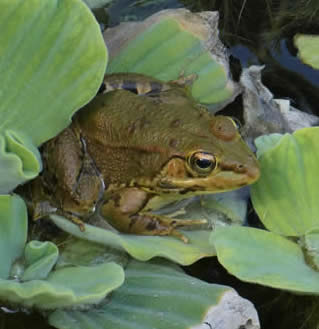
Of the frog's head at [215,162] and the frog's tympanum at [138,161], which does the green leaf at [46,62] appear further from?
the frog's head at [215,162]

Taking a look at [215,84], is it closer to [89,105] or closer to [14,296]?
[89,105]

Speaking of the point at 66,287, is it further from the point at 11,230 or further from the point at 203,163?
the point at 203,163

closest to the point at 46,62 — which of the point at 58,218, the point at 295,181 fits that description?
the point at 58,218

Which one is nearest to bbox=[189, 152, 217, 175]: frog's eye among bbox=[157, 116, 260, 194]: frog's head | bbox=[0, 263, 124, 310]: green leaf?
bbox=[157, 116, 260, 194]: frog's head

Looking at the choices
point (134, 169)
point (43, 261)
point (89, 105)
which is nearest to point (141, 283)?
point (43, 261)

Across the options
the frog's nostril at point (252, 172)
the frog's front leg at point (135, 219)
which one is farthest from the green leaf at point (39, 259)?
the frog's nostril at point (252, 172)

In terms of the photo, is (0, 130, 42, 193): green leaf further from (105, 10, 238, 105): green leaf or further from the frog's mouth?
(105, 10, 238, 105): green leaf
